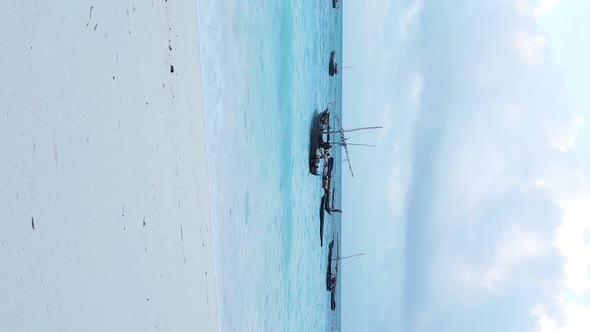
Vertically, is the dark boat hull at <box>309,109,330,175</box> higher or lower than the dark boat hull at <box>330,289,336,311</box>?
higher

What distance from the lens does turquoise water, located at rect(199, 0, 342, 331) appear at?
3.71 meters

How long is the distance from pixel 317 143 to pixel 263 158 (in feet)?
10.8

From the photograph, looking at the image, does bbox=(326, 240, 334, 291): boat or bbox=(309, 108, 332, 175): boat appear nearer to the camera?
bbox=(309, 108, 332, 175): boat

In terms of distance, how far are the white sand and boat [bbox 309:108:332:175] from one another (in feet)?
17.4

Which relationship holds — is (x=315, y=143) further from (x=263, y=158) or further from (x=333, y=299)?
(x=333, y=299)

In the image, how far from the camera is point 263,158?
5262mm

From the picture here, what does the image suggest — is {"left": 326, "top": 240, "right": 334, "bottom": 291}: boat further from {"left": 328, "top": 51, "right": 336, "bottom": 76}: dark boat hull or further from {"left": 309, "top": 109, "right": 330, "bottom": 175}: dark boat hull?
{"left": 328, "top": 51, "right": 336, "bottom": 76}: dark boat hull

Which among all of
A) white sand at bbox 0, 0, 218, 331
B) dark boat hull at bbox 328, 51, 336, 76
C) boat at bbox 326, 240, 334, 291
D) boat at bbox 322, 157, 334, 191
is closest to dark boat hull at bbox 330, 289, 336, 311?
boat at bbox 326, 240, 334, 291

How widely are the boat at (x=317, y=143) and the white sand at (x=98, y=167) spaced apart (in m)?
5.30

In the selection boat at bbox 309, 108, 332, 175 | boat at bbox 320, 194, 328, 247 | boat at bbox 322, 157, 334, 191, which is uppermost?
boat at bbox 309, 108, 332, 175

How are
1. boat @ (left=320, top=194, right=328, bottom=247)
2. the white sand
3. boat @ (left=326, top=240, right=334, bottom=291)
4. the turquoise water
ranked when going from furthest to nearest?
boat @ (left=326, top=240, right=334, bottom=291), boat @ (left=320, top=194, right=328, bottom=247), the turquoise water, the white sand

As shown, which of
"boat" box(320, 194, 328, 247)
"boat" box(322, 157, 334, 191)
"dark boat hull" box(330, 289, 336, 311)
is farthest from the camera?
"dark boat hull" box(330, 289, 336, 311)

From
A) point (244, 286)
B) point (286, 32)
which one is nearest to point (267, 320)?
point (244, 286)

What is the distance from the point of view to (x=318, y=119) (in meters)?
8.66
